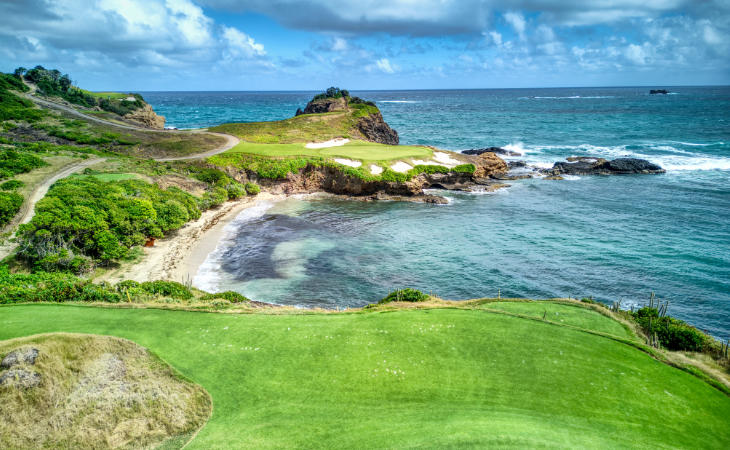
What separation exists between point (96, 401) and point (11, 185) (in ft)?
105

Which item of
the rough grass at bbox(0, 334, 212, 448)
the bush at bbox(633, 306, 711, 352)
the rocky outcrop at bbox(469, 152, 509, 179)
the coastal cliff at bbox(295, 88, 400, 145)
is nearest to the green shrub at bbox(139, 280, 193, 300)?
the rough grass at bbox(0, 334, 212, 448)

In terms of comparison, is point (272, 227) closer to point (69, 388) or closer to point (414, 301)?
point (414, 301)

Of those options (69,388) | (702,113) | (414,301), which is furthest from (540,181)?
(702,113)

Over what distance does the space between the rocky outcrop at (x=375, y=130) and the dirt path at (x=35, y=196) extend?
43781mm

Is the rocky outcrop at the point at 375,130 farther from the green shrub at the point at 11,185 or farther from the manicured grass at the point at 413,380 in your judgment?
the manicured grass at the point at 413,380

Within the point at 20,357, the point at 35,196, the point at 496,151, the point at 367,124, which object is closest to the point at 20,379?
the point at 20,357

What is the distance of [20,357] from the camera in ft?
36.1

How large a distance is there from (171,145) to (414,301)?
49.2 meters

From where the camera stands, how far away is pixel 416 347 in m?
15.0

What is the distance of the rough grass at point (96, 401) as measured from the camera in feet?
33.3

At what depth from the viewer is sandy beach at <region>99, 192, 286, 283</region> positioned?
2798cm

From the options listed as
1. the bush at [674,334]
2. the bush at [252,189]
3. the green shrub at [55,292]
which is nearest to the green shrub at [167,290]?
the green shrub at [55,292]

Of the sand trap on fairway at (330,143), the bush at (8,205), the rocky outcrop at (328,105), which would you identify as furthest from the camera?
the rocky outcrop at (328,105)

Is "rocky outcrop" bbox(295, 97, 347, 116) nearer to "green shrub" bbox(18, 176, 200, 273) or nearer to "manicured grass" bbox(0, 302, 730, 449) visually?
"green shrub" bbox(18, 176, 200, 273)
